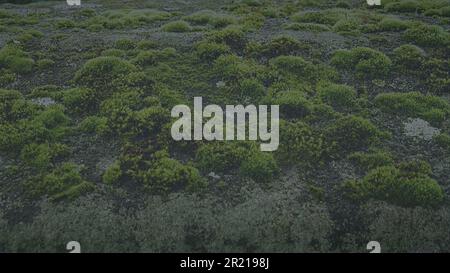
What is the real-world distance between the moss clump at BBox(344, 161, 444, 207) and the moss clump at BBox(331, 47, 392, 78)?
7419mm

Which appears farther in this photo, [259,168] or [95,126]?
[95,126]

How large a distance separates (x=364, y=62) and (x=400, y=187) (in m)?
9.12

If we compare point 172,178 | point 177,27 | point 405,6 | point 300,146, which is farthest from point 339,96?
point 405,6

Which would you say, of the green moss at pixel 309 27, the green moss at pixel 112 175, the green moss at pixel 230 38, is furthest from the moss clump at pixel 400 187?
the green moss at pixel 309 27

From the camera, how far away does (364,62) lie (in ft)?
72.1

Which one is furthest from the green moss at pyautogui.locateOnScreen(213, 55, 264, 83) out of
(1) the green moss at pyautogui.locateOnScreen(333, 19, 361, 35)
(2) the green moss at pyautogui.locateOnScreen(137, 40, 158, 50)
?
(1) the green moss at pyautogui.locateOnScreen(333, 19, 361, 35)

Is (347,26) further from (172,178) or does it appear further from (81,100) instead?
(172,178)

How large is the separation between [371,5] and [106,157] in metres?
24.9

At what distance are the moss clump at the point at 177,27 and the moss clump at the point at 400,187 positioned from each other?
51.6 ft

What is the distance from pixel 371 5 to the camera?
1340 inches

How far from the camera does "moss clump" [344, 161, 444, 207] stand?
1399cm

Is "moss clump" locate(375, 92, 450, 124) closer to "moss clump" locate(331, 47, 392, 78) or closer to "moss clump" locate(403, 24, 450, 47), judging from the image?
"moss clump" locate(331, 47, 392, 78)

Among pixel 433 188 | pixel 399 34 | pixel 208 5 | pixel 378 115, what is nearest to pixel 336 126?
pixel 378 115
